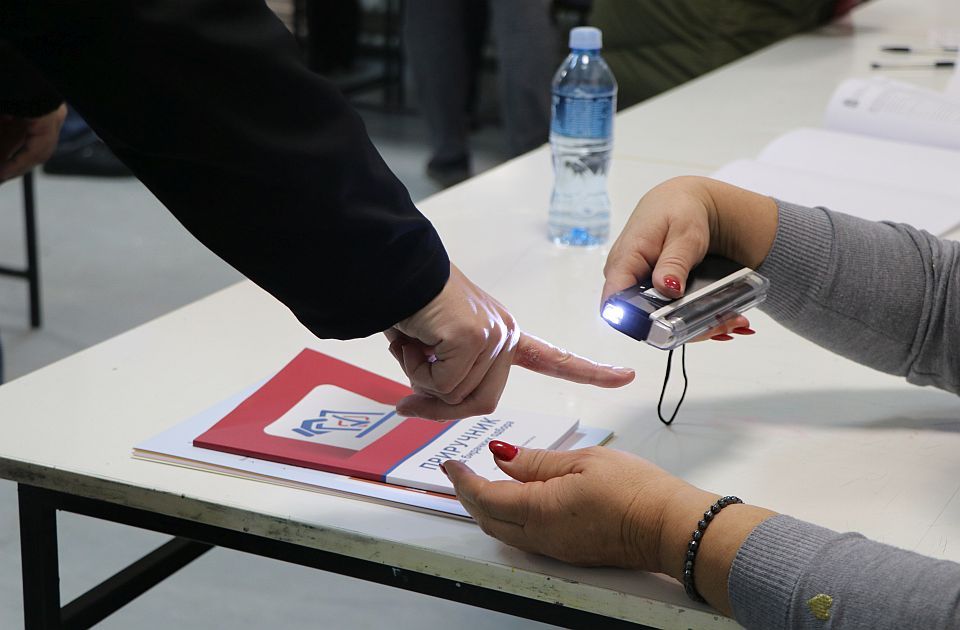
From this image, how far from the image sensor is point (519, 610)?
30.8 inches

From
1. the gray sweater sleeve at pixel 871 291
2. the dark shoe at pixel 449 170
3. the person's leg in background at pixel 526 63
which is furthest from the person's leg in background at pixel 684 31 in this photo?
the gray sweater sleeve at pixel 871 291

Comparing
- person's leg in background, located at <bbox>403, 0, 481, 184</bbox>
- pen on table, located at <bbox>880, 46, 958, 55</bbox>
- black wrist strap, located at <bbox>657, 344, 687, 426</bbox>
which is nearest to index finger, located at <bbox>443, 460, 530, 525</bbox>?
black wrist strap, located at <bbox>657, 344, 687, 426</bbox>

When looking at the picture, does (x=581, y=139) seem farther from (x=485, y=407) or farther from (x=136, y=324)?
(x=136, y=324)

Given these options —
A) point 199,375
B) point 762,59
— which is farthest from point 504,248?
point 762,59

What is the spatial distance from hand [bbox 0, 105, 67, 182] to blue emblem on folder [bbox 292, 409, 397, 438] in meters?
0.67

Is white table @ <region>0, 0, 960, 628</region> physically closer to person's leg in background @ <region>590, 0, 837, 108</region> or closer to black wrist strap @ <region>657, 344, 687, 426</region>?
black wrist strap @ <region>657, 344, 687, 426</region>

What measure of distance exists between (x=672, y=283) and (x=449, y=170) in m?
2.67

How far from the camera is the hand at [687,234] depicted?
2.96 feet

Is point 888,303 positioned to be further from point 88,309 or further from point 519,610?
point 88,309

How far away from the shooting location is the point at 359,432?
0.91 meters

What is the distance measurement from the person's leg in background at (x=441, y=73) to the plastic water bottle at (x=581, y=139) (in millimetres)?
1766

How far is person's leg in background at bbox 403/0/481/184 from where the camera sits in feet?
10.6

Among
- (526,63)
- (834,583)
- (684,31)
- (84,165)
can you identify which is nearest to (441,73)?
(526,63)

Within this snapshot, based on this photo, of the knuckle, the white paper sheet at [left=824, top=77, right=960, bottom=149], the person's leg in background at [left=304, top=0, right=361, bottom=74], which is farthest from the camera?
the person's leg in background at [left=304, top=0, right=361, bottom=74]
